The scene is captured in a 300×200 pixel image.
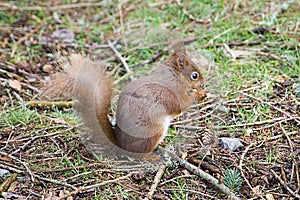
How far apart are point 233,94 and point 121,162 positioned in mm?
900

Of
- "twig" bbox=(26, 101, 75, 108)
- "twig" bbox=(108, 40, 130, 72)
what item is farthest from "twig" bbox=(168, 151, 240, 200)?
"twig" bbox=(108, 40, 130, 72)

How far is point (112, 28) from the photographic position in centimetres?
383

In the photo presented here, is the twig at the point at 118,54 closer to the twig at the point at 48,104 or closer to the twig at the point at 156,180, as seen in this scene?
the twig at the point at 48,104

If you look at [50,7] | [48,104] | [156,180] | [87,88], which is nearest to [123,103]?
[87,88]

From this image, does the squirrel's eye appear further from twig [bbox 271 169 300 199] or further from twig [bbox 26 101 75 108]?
twig [bbox 26 101 75 108]

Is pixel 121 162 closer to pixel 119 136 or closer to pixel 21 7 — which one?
pixel 119 136

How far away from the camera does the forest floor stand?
218 cm

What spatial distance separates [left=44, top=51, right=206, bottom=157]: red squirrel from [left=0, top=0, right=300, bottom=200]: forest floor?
0.11 metres

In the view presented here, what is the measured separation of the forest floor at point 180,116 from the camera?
85.7 inches

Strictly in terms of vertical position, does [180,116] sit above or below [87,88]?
below

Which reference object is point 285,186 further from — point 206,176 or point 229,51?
point 229,51

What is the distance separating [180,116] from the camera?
273cm

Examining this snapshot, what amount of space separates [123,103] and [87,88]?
20 centimetres

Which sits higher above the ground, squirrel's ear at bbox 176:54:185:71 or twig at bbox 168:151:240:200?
squirrel's ear at bbox 176:54:185:71
